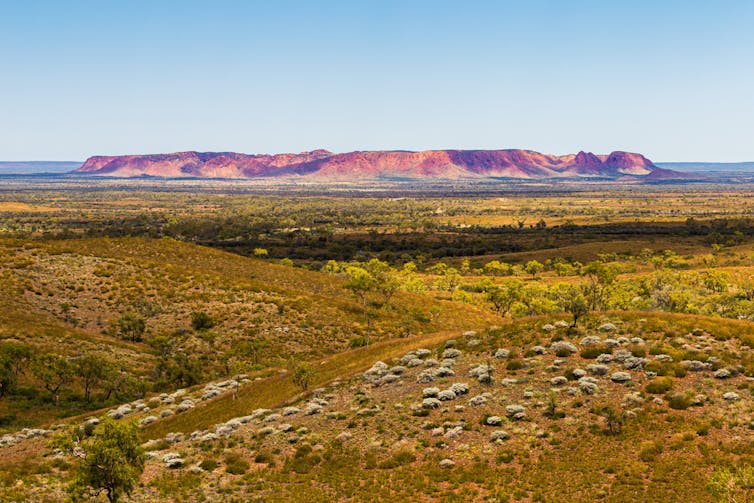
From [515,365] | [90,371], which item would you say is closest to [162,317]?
[90,371]

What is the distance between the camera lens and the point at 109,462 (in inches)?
739

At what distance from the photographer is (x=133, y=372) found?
45219 mm

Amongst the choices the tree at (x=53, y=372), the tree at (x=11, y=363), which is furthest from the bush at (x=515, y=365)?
the tree at (x=11, y=363)

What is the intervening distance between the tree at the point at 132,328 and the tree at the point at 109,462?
36.0 meters

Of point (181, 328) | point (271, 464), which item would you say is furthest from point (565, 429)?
point (181, 328)

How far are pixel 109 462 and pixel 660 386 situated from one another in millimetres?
25040

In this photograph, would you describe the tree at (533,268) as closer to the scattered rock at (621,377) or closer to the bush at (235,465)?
the scattered rock at (621,377)

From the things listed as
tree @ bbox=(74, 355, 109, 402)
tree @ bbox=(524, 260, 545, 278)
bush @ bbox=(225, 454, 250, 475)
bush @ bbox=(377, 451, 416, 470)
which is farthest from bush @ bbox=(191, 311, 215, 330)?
tree @ bbox=(524, 260, 545, 278)

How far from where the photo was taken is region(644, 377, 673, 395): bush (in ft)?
86.8

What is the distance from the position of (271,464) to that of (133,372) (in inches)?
1010

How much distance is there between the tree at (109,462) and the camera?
18734mm

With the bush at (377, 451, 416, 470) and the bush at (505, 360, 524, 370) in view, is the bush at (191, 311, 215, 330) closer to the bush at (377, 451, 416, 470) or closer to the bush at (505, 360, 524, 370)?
the bush at (505, 360, 524, 370)

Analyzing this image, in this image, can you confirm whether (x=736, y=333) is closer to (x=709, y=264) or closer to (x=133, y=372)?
(x=133, y=372)

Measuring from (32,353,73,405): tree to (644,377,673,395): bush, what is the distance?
39.0m
